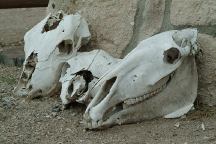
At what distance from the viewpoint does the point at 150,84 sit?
2.69m

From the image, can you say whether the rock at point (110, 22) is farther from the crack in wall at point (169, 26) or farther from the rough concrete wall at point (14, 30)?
the rough concrete wall at point (14, 30)

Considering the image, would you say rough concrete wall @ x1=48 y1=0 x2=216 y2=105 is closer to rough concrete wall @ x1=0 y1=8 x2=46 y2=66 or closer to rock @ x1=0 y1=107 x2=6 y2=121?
rock @ x1=0 y1=107 x2=6 y2=121

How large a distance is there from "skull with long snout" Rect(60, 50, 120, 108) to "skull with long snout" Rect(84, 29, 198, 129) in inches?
5.2

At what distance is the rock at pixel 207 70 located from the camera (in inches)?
113

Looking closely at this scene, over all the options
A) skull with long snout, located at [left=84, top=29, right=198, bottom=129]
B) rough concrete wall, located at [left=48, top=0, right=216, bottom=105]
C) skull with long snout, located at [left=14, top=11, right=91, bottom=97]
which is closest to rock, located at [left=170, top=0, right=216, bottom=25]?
rough concrete wall, located at [left=48, top=0, right=216, bottom=105]

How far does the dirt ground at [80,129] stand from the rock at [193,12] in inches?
16.5

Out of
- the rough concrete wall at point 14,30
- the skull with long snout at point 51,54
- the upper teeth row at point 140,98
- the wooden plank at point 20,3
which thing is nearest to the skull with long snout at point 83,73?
the skull with long snout at point 51,54

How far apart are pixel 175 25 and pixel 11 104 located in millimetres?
912

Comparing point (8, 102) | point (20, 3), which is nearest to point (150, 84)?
point (8, 102)

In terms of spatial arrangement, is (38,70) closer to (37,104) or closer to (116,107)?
(37,104)

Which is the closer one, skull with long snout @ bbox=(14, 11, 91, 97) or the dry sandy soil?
the dry sandy soil

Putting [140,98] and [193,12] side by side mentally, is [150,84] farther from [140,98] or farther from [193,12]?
[193,12]

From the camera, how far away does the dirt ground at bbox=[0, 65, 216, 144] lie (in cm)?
259

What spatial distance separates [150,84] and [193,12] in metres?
0.47
